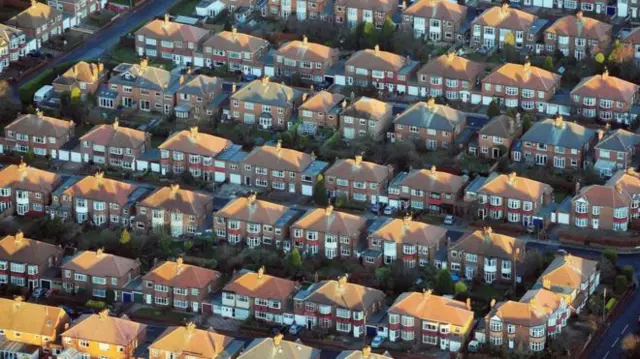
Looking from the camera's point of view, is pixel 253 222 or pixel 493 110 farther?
pixel 493 110

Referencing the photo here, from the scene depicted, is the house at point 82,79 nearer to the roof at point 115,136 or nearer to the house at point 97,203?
the roof at point 115,136

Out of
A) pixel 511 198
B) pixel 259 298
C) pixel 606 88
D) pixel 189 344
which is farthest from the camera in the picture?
pixel 606 88

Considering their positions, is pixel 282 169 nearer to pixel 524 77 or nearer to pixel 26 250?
pixel 26 250

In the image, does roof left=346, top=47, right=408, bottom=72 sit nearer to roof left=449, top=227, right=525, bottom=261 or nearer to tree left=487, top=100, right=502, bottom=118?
tree left=487, top=100, right=502, bottom=118

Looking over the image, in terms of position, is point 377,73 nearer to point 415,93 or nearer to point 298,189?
point 415,93

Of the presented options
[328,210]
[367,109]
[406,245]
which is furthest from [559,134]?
[328,210]

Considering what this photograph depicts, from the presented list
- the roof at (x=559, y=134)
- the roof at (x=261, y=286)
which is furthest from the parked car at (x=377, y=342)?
the roof at (x=559, y=134)
